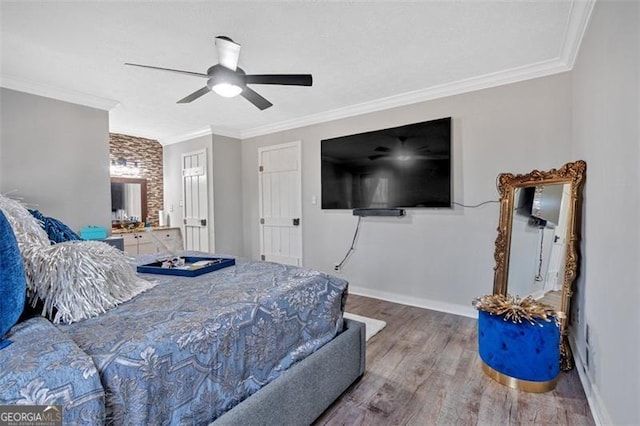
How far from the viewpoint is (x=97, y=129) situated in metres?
3.60

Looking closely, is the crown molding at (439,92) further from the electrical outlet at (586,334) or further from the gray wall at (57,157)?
the gray wall at (57,157)

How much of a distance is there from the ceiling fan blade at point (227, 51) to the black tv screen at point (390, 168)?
1.99 metres

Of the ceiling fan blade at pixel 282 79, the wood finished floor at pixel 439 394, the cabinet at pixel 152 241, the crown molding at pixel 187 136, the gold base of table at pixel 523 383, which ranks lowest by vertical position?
the wood finished floor at pixel 439 394

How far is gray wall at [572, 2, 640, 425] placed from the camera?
4.09ft

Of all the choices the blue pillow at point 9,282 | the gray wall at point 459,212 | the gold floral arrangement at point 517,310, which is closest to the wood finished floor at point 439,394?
the gold floral arrangement at point 517,310

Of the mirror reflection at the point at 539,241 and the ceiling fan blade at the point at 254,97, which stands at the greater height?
the ceiling fan blade at the point at 254,97

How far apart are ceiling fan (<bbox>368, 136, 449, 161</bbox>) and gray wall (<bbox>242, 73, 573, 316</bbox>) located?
0.23 m

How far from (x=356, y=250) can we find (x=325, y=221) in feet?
2.03

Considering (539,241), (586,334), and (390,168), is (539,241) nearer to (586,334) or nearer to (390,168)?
(586,334)

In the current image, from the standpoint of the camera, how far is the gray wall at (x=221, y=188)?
483 centimetres

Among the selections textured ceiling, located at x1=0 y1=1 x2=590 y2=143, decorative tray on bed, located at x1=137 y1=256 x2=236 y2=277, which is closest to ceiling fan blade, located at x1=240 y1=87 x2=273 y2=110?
textured ceiling, located at x1=0 y1=1 x2=590 y2=143

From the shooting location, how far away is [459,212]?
10.5 ft

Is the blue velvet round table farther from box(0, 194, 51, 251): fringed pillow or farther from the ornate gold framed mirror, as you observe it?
box(0, 194, 51, 251): fringed pillow

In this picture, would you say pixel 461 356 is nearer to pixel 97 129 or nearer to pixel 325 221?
pixel 325 221
